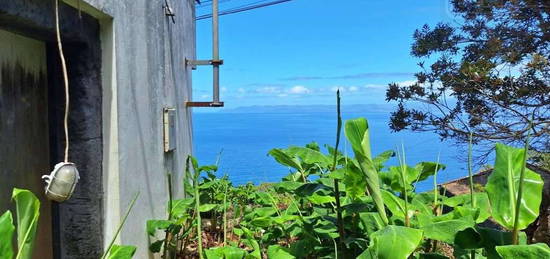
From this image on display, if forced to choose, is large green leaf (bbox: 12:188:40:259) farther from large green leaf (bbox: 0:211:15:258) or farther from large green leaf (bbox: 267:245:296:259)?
large green leaf (bbox: 267:245:296:259)

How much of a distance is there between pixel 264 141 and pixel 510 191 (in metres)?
3.68

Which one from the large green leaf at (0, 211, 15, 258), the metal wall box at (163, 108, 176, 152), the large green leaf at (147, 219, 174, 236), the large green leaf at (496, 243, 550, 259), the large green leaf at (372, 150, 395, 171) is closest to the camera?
the large green leaf at (0, 211, 15, 258)

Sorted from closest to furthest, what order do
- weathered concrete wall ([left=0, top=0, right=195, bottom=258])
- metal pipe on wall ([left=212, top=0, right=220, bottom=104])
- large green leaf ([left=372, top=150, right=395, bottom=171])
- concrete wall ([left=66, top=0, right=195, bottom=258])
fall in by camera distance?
weathered concrete wall ([left=0, top=0, right=195, bottom=258])
concrete wall ([left=66, top=0, right=195, bottom=258])
large green leaf ([left=372, top=150, right=395, bottom=171])
metal pipe on wall ([left=212, top=0, right=220, bottom=104])

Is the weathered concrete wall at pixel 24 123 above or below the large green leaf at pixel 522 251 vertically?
above

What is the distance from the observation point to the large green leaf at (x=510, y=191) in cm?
106

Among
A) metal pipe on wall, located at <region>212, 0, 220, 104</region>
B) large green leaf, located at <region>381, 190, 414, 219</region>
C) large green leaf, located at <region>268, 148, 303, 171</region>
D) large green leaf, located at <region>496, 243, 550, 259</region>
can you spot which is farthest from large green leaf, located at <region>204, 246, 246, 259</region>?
metal pipe on wall, located at <region>212, 0, 220, 104</region>

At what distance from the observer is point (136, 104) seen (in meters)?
2.14

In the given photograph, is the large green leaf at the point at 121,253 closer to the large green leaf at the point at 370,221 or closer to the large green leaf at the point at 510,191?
the large green leaf at the point at 370,221

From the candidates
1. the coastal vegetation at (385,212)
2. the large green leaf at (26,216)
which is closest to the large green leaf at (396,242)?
the coastal vegetation at (385,212)

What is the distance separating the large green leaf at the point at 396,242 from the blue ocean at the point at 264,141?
3.55ft

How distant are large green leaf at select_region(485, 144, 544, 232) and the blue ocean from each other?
1.02 meters

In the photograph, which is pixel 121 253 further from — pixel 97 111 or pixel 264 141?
pixel 264 141

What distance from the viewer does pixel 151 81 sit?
2.51 metres

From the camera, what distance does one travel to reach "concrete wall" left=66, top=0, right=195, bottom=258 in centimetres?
176
